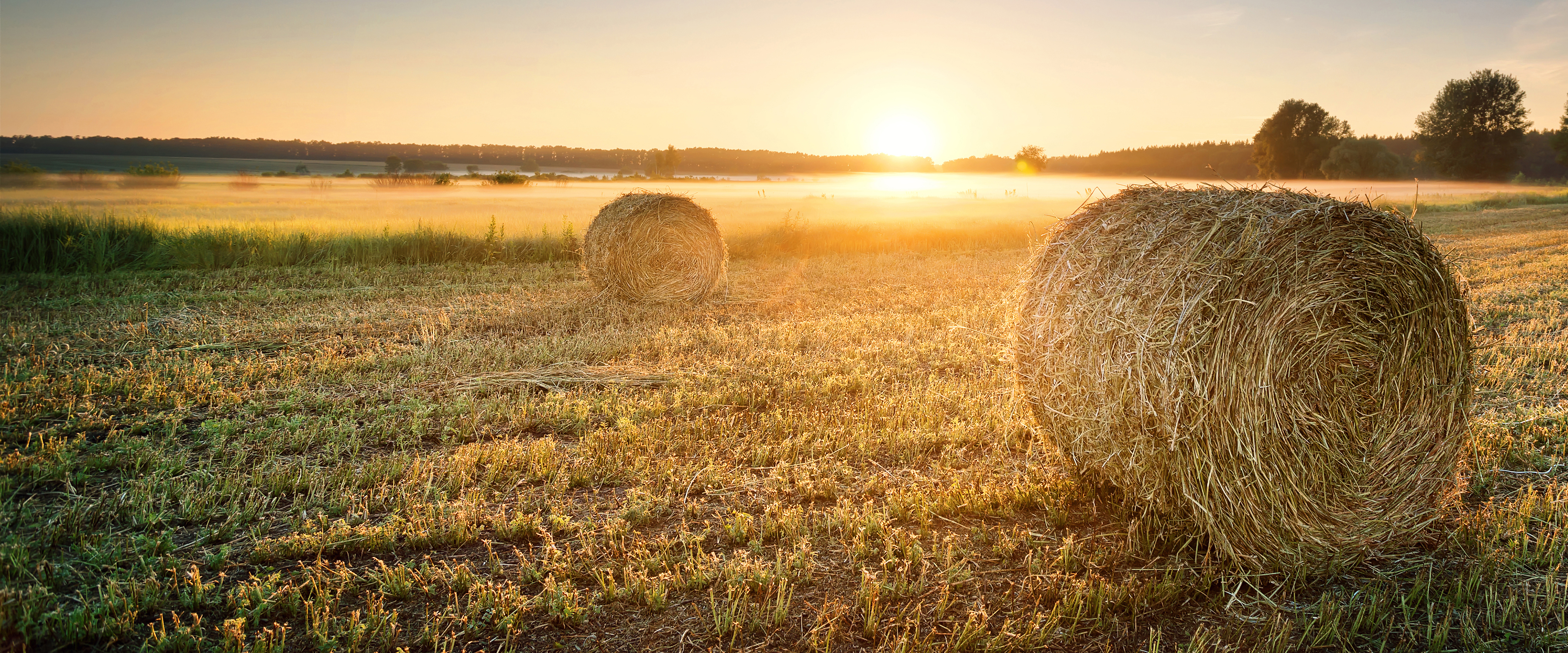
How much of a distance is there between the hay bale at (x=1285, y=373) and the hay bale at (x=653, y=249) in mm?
9472

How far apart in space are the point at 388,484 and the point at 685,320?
638cm

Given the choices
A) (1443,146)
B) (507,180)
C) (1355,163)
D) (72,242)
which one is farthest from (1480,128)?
(72,242)

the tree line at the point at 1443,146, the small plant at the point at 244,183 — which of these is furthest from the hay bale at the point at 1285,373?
the tree line at the point at 1443,146

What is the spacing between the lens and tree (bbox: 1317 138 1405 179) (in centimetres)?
5344

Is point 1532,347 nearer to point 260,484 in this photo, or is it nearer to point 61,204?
point 260,484

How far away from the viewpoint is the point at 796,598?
3527mm

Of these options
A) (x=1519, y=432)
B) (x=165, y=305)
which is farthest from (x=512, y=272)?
(x=1519, y=432)

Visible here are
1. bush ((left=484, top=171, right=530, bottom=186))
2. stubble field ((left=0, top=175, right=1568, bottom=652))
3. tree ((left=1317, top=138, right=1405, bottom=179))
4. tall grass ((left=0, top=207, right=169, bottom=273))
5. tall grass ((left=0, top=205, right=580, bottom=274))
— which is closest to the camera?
stubble field ((left=0, top=175, right=1568, bottom=652))

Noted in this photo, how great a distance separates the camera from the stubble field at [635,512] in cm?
327

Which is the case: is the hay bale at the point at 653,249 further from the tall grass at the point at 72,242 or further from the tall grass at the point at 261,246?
the tall grass at the point at 72,242

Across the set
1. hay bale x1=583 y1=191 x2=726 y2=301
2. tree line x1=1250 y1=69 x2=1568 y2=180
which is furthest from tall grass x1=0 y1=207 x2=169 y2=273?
tree line x1=1250 y1=69 x2=1568 y2=180

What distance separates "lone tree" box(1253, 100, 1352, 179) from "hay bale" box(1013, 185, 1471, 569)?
61150mm

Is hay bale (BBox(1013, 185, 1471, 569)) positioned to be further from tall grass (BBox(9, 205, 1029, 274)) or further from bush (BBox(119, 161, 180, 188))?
bush (BBox(119, 161, 180, 188))

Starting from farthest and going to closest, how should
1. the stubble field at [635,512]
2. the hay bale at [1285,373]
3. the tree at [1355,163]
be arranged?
the tree at [1355,163] < the hay bale at [1285,373] < the stubble field at [635,512]
